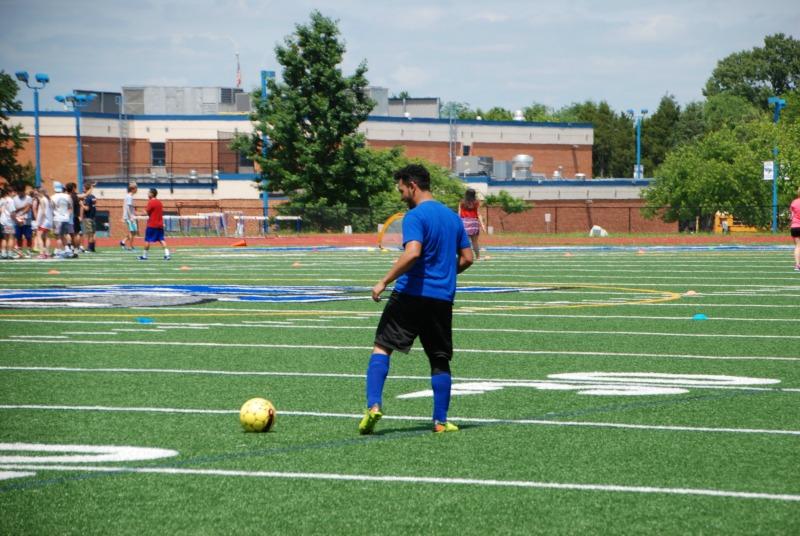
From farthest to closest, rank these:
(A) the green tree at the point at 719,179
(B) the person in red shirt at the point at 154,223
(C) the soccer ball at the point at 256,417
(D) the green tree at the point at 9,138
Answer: (D) the green tree at the point at 9,138 < (A) the green tree at the point at 719,179 < (B) the person in red shirt at the point at 154,223 < (C) the soccer ball at the point at 256,417

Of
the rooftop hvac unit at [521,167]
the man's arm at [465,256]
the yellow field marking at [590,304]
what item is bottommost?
the yellow field marking at [590,304]

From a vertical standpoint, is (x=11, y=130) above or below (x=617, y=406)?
above

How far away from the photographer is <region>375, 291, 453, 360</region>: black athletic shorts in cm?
922

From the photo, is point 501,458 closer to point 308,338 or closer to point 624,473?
point 624,473

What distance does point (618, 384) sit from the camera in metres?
11.5

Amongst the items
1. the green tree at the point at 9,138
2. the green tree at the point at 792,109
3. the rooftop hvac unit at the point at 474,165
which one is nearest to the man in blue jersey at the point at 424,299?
the green tree at the point at 9,138

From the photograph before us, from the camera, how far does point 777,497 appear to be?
6.90m

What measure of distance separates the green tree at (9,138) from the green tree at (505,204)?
27.6m

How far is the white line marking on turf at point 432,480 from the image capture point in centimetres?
700

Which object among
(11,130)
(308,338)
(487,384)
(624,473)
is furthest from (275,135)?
(624,473)

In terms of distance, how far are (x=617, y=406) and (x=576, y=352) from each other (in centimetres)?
383

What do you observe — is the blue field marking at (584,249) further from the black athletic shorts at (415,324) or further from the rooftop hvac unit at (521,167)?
the rooftop hvac unit at (521,167)

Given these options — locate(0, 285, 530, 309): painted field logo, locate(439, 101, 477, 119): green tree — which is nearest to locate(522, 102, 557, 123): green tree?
locate(439, 101, 477, 119): green tree

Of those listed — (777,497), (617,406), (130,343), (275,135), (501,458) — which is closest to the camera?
(777,497)
